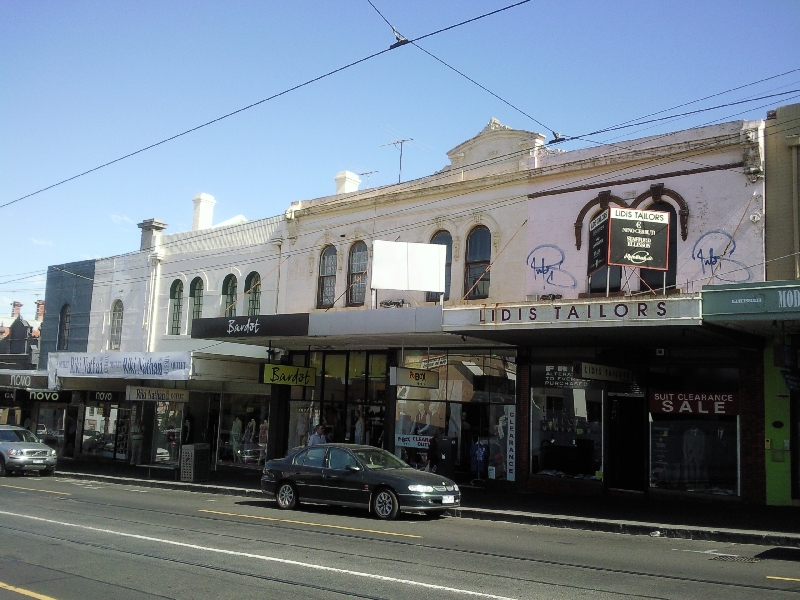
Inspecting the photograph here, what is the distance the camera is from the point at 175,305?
28.3 metres

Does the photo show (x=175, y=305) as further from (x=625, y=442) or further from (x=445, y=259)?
(x=625, y=442)

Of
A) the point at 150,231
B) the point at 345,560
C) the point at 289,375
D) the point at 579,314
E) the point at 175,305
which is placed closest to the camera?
the point at 345,560

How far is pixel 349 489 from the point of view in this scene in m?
15.3

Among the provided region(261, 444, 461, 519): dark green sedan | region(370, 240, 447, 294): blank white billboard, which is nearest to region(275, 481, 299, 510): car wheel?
region(261, 444, 461, 519): dark green sedan

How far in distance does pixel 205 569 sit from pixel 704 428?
37.9ft

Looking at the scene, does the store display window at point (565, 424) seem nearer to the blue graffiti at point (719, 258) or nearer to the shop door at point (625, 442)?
the shop door at point (625, 442)

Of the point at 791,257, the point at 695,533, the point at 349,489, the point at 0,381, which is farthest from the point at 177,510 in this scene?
the point at 0,381

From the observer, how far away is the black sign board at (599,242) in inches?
618

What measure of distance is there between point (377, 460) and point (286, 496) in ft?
7.04

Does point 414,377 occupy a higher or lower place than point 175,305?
lower

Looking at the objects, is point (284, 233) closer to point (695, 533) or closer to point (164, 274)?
point (164, 274)

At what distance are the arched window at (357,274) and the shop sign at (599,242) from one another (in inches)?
306

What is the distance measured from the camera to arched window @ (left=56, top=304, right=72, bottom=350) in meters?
32.4

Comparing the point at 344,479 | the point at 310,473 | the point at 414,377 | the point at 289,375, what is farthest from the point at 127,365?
the point at 344,479
